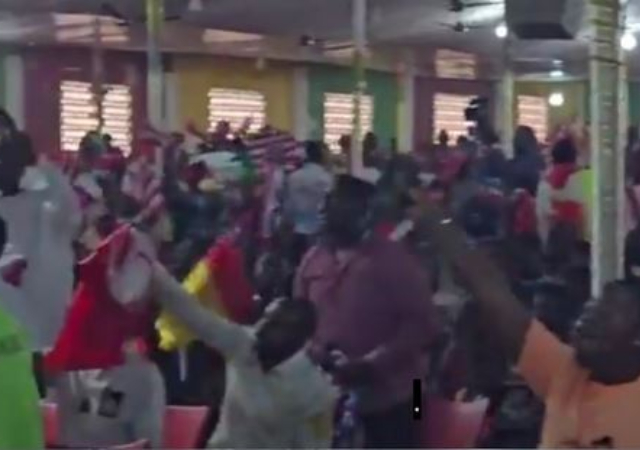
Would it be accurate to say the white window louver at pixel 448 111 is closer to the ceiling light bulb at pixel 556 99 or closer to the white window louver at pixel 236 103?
the ceiling light bulb at pixel 556 99

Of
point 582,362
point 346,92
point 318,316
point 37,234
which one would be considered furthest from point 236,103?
point 582,362

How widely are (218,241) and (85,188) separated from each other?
1406 millimetres

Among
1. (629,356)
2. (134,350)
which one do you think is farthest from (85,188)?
(629,356)

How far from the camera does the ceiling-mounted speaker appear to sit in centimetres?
412

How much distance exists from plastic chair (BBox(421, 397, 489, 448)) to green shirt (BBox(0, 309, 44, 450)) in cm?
167

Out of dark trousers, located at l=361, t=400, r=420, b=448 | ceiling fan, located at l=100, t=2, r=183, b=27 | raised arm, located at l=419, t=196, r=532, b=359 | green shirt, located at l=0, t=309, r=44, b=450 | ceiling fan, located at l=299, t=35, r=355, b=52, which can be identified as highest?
ceiling fan, located at l=100, t=2, r=183, b=27

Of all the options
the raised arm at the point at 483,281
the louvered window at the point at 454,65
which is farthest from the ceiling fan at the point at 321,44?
the raised arm at the point at 483,281

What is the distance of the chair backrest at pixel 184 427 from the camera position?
439cm

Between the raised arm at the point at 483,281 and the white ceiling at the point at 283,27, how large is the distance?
8.26 metres

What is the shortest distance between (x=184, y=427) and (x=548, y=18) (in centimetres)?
143

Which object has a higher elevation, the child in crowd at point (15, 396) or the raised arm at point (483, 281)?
the raised arm at point (483, 281)

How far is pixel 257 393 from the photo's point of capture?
416 centimetres

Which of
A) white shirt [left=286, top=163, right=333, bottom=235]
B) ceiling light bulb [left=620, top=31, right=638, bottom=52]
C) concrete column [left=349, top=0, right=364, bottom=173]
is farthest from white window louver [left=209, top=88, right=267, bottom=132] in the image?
white shirt [left=286, top=163, right=333, bottom=235]

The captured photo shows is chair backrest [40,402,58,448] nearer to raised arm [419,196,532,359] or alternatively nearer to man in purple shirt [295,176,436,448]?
man in purple shirt [295,176,436,448]
